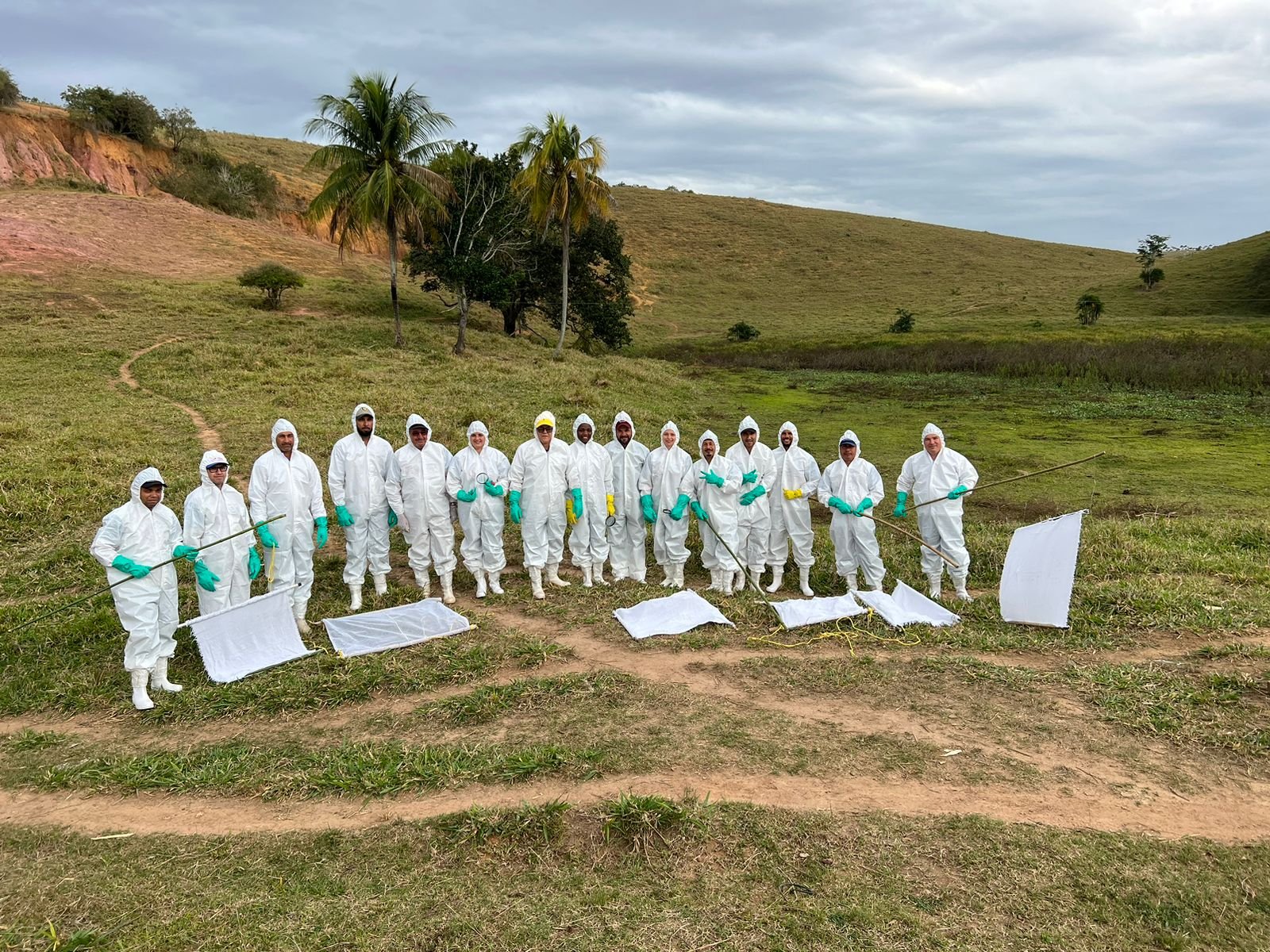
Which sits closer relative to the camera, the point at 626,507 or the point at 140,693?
the point at 140,693

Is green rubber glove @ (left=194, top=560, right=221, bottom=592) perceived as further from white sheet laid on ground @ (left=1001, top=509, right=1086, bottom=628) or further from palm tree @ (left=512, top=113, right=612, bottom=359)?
palm tree @ (left=512, top=113, right=612, bottom=359)

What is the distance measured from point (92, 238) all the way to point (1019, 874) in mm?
37894

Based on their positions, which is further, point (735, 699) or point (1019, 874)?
point (735, 699)

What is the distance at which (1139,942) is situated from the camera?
366cm

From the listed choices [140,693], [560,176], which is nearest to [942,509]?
[140,693]

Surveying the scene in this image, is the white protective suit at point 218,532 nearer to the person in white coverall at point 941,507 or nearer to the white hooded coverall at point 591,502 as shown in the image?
the white hooded coverall at point 591,502

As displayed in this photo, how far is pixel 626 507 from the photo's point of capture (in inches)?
368

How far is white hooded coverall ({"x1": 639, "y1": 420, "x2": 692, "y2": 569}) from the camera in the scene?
913cm

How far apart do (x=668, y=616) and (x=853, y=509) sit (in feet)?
8.19

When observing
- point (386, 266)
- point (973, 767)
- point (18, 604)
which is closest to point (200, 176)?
point (386, 266)

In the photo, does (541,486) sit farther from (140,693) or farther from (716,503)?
(140,693)

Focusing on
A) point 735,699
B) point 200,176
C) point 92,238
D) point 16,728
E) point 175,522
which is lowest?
point 16,728

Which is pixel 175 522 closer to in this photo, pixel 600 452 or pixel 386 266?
pixel 600 452

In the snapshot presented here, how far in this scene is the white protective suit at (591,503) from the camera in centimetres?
912
